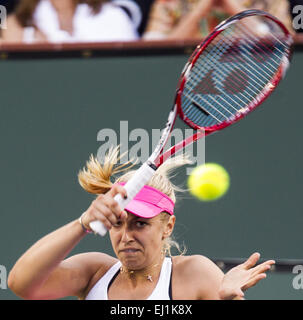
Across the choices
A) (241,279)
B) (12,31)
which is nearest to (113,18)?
(12,31)

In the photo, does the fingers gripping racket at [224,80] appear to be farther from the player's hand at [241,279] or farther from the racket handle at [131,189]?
the player's hand at [241,279]

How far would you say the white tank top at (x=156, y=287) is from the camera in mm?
2391

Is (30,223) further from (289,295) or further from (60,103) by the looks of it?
(289,295)

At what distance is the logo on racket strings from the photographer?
3348 millimetres

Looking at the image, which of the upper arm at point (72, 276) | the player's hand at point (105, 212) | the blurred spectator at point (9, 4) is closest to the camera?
the player's hand at point (105, 212)

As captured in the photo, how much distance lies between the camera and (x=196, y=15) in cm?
351

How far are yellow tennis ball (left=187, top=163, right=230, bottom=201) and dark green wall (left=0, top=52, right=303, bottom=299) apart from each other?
0.10 ft

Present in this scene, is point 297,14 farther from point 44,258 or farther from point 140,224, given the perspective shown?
point 44,258

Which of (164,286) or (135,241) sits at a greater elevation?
(135,241)

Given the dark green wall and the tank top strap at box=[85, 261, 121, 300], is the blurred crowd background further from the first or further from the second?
the tank top strap at box=[85, 261, 121, 300]

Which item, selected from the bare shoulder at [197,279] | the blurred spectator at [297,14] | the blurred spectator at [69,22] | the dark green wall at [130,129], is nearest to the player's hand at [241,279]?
the bare shoulder at [197,279]

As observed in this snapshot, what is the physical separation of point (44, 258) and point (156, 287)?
481 mm

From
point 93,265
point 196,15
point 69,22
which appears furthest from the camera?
point 69,22

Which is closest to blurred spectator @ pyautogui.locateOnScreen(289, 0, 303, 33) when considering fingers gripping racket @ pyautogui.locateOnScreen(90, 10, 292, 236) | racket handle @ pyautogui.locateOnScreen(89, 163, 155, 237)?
fingers gripping racket @ pyautogui.locateOnScreen(90, 10, 292, 236)
